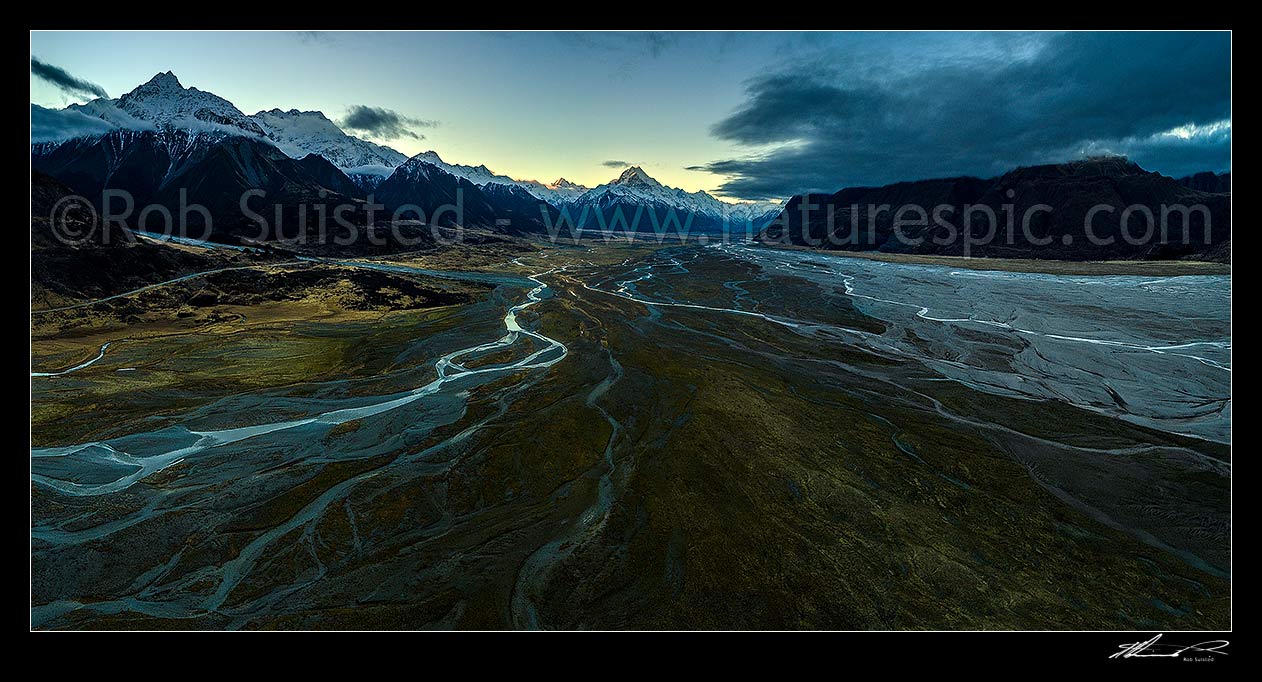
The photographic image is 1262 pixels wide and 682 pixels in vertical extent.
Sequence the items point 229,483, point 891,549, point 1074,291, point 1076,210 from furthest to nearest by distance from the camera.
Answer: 1. point 1076,210
2. point 1074,291
3. point 229,483
4. point 891,549

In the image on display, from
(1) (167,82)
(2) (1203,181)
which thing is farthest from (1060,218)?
(1) (167,82)

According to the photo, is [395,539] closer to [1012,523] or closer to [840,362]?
[1012,523]

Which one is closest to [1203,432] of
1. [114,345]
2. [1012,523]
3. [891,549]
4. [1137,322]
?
[1012,523]

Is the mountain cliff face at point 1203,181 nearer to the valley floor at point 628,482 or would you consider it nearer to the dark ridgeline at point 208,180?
the valley floor at point 628,482
